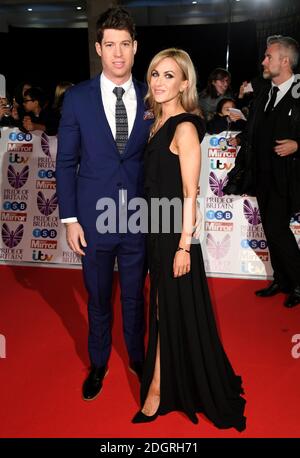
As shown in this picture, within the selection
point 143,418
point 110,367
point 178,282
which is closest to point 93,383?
point 110,367

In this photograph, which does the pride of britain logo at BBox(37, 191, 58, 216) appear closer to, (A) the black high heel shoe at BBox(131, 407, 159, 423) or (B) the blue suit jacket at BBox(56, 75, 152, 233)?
(B) the blue suit jacket at BBox(56, 75, 152, 233)

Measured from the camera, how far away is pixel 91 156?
→ 7.20ft

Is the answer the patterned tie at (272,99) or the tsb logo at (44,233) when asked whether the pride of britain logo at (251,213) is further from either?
the tsb logo at (44,233)

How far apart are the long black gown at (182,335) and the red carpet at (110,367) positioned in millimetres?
104

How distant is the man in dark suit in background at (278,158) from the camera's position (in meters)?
3.39

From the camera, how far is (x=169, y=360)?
2.20m

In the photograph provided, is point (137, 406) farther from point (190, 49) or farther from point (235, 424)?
point (190, 49)

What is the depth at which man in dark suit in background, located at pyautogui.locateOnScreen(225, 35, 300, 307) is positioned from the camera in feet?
11.1

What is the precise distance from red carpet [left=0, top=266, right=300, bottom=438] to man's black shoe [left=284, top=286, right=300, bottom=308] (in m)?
0.06

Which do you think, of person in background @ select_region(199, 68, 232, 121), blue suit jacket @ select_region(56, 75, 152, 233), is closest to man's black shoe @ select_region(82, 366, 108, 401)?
blue suit jacket @ select_region(56, 75, 152, 233)

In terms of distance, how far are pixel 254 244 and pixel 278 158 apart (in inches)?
35.1

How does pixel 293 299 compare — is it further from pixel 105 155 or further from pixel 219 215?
pixel 105 155

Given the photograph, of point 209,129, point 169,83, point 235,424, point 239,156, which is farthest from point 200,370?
point 209,129

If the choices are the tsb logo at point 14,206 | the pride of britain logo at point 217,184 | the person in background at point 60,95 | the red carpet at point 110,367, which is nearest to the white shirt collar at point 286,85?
the pride of britain logo at point 217,184
